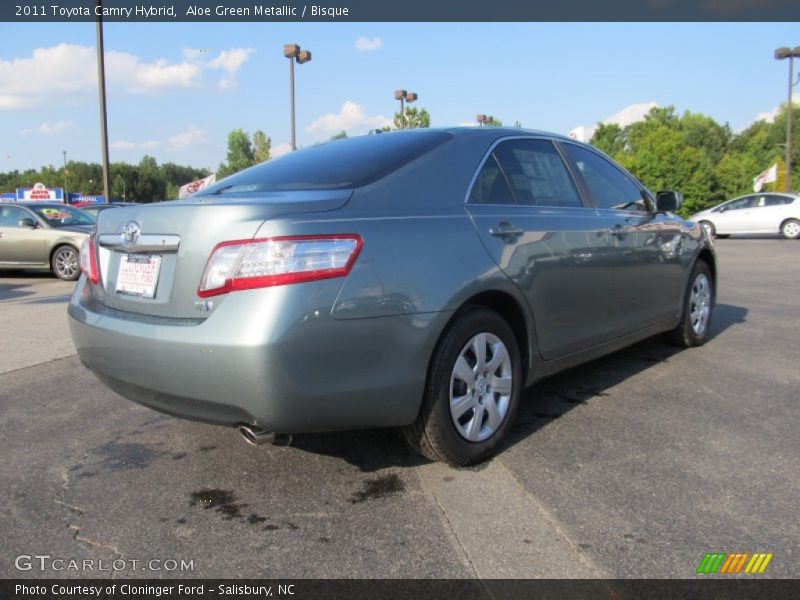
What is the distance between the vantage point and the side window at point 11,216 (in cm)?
1166

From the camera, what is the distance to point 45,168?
12112cm

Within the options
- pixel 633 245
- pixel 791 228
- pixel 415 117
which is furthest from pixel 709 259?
pixel 415 117

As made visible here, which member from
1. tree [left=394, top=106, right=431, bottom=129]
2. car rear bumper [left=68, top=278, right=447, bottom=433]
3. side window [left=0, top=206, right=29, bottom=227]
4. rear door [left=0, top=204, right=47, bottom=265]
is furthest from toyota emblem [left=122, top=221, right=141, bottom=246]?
tree [left=394, top=106, right=431, bottom=129]

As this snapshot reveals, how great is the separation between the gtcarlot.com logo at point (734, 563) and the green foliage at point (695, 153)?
4532 centimetres

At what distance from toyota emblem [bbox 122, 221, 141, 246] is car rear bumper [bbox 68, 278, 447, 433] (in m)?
0.33

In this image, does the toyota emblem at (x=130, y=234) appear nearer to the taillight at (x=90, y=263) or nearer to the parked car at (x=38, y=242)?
the taillight at (x=90, y=263)

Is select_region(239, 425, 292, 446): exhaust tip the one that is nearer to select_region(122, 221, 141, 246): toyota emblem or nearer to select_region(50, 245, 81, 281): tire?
select_region(122, 221, 141, 246): toyota emblem

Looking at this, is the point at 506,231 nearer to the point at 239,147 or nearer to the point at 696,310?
the point at 696,310

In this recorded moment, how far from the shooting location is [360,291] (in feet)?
8.06

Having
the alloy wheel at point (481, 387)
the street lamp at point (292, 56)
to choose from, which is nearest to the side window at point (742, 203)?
the street lamp at point (292, 56)

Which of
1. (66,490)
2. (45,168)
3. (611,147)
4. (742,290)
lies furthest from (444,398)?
(45,168)

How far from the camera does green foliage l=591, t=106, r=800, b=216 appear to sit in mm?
45875

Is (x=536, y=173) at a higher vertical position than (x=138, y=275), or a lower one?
higher

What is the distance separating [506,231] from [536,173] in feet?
2.25
